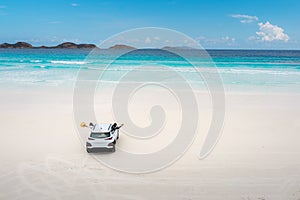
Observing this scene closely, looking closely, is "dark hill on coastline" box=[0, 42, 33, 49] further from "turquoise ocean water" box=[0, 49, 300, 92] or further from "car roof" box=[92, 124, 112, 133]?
"car roof" box=[92, 124, 112, 133]

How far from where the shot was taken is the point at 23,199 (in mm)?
8680

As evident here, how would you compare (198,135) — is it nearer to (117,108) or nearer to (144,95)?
(117,108)

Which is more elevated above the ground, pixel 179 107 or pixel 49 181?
pixel 179 107

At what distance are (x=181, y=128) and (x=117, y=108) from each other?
5.30 m

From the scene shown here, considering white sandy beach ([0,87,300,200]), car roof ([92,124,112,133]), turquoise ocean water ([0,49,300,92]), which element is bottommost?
white sandy beach ([0,87,300,200])

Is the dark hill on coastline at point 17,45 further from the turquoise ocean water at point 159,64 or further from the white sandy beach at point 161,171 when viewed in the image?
the white sandy beach at point 161,171

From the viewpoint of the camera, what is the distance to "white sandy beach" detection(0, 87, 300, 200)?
30.0ft

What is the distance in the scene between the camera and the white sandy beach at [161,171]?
9.13 meters

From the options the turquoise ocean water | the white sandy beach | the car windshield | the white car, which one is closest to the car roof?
the white car

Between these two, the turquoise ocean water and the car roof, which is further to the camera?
the turquoise ocean water

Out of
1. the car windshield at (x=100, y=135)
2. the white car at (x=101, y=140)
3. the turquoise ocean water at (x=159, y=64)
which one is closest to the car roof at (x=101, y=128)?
the white car at (x=101, y=140)

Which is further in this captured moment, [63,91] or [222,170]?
[63,91]

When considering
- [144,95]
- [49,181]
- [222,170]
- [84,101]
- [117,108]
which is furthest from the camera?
[144,95]

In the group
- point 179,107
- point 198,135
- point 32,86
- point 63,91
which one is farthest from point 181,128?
point 32,86
